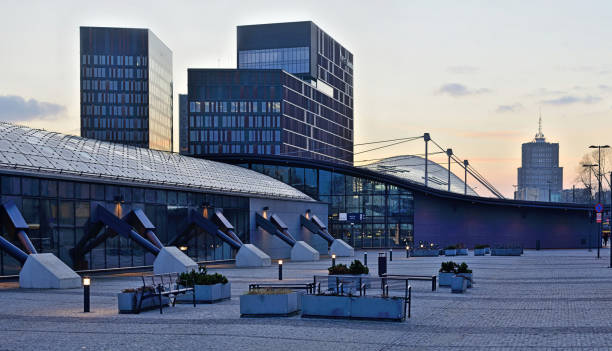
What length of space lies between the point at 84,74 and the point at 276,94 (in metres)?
46.6

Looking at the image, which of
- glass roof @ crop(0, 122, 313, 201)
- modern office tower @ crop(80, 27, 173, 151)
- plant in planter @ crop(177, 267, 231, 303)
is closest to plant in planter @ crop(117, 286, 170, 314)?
plant in planter @ crop(177, 267, 231, 303)

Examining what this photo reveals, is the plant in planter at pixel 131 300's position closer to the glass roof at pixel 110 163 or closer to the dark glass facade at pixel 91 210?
the dark glass facade at pixel 91 210

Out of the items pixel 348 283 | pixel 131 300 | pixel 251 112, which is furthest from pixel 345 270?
pixel 251 112

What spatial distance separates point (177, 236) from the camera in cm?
4988

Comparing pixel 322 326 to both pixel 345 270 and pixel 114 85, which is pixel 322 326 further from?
pixel 114 85

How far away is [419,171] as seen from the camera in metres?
122

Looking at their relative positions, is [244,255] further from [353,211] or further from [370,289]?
[353,211]

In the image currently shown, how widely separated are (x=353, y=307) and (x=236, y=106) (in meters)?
141

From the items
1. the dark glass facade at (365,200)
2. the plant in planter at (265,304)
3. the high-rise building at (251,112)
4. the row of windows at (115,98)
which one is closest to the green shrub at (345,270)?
the plant in planter at (265,304)

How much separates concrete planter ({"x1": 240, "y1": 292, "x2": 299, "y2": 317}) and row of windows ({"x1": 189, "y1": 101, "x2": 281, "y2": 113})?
456 feet

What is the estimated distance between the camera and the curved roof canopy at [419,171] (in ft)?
373

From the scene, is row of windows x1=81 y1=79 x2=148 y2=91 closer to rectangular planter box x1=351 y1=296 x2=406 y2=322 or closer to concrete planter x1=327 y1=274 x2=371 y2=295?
concrete planter x1=327 y1=274 x2=371 y2=295

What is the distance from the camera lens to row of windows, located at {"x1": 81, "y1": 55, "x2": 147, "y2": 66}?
171 meters

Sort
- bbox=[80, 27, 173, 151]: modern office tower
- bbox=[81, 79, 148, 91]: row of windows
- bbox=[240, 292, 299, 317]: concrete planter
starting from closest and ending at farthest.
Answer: bbox=[240, 292, 299, 317]: concrete planter, bbox=[80, 27, 173, 151]: modern office tower, bbox=[81, 79, 148, 91]: row of windows
